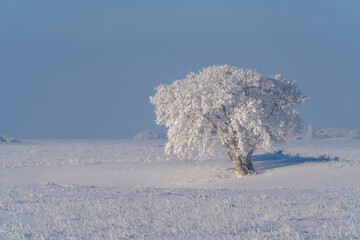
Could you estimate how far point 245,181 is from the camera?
22250 millimetres

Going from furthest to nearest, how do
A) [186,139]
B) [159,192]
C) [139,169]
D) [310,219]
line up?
[139,169]
[186,139]
[159,192]
[310,219]

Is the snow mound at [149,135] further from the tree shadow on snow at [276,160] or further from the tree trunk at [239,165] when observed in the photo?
the tree trunk at [239,165]

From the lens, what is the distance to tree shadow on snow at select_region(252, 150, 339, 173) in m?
28.1

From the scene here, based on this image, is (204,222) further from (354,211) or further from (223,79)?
(223,79)

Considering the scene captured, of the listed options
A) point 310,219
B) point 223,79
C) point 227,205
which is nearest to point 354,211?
point 310,219

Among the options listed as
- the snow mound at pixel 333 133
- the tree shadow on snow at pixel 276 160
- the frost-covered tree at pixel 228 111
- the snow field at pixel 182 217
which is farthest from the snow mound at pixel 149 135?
the snow field at pixel 182 217

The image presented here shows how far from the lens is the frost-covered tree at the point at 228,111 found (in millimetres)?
22422

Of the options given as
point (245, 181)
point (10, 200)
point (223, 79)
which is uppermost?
point (223, 79)

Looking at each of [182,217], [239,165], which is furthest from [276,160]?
[182,217]

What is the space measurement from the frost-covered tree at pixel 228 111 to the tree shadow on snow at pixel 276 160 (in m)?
2.46

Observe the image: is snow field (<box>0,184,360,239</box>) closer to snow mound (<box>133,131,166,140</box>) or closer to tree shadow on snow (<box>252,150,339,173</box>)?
tree shadow on snow (<box>252,150,339,173</box>)

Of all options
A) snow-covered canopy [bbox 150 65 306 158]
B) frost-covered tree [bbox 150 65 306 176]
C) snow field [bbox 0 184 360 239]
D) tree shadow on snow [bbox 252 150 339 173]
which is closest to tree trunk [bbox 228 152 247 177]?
frost-covered tree [bbox 150 65 306 176]

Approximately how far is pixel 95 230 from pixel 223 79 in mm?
15817

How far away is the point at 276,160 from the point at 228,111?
889 centimetres
